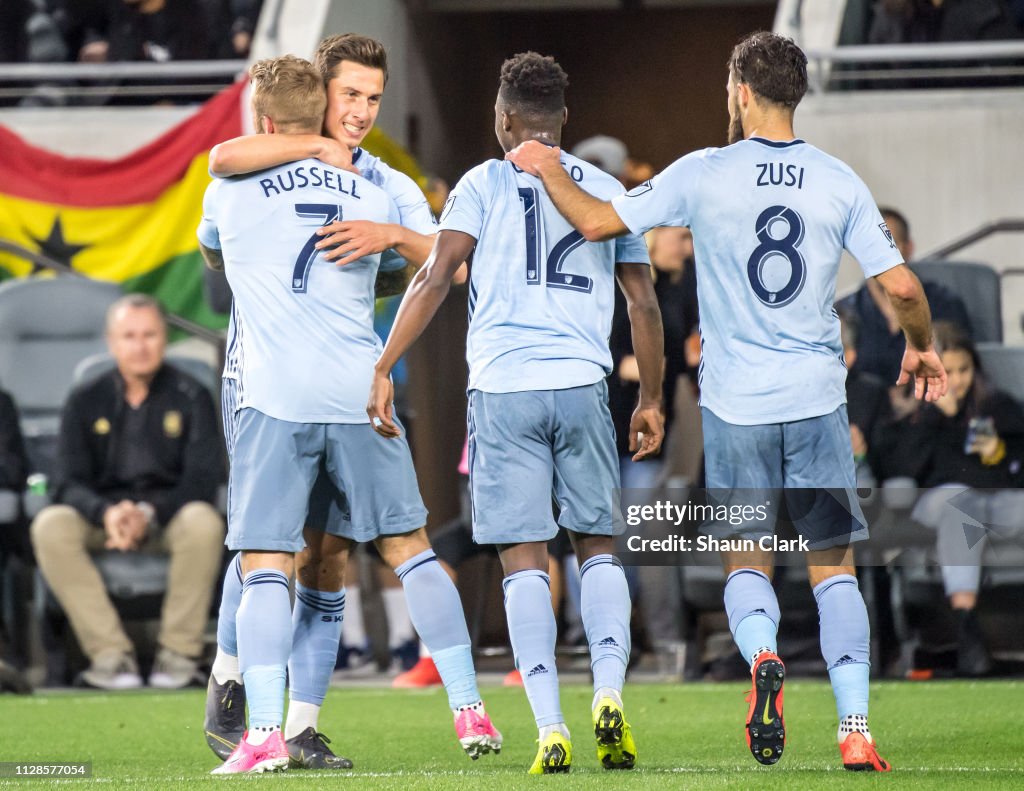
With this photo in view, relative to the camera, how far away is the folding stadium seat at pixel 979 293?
10.0 meters

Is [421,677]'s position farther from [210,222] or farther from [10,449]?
[210,222]

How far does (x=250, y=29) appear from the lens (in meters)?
13.3

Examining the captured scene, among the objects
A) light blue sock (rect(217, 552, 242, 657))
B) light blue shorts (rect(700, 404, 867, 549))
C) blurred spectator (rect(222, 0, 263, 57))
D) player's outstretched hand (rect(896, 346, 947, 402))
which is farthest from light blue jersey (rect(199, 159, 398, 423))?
blurred spectator (rect(222, 0, 263, 57))

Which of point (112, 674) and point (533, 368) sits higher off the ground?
point (533, 368)

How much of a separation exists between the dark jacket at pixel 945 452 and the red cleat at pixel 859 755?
159 inches

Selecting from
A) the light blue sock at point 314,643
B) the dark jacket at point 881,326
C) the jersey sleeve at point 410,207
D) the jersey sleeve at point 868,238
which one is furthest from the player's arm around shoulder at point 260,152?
the dark jacket at point 881,326

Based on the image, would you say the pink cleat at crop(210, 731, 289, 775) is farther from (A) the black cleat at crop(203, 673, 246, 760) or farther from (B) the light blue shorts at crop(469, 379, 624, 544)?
(B) the light blue shorts at crop(469, 379, 624, 544)

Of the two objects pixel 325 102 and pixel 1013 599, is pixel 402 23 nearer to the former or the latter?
pixel 1013 599

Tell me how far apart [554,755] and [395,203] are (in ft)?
5.71

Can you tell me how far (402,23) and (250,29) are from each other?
114cm

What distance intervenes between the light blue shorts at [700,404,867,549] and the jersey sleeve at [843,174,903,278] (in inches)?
17.7

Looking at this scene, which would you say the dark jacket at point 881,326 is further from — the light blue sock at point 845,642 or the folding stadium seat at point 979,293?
the light blue sock at point 845,642

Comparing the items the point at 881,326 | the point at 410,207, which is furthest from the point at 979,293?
the point at 410,207

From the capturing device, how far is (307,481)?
504cm
